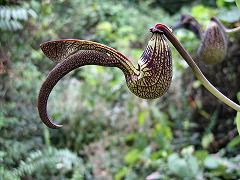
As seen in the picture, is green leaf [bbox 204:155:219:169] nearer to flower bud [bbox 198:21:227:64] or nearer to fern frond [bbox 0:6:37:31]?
flower bud [bbox 198:21:227:64]

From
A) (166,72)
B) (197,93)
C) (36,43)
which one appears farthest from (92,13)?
(166,72)

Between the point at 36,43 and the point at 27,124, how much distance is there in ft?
2.35

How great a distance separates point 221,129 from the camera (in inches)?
63.3

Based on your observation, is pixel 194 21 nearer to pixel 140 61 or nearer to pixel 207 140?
pixel 140 61

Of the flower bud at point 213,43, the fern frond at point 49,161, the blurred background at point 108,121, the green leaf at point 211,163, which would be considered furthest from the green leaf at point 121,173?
the flower bud at point 213,43

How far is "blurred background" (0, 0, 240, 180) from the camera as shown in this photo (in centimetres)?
119

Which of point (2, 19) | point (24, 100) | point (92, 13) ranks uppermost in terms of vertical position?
point (92, 13)

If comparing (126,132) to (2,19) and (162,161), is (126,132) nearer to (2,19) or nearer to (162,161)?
(162,161)

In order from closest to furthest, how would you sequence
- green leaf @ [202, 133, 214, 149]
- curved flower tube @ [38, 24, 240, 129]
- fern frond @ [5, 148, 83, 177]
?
curved flower tube @ [38, 24, 240, 129], fern frond @ [5, 148, 83, 177], green leaf @ [202, 133, 214, 149]

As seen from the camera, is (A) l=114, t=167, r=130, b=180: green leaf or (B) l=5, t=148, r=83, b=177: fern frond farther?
(A) l=114, t=167, r=130, b=180: green leaf

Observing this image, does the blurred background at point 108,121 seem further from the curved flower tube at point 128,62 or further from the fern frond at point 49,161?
the curved flower tube at point 128,62

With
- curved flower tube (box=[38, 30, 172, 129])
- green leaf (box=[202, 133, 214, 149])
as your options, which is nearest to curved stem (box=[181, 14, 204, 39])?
curved flower tube (box=[38, 30, 172, 129])

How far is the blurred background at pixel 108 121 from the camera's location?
3.92ft

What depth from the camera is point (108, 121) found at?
1.61 meters
